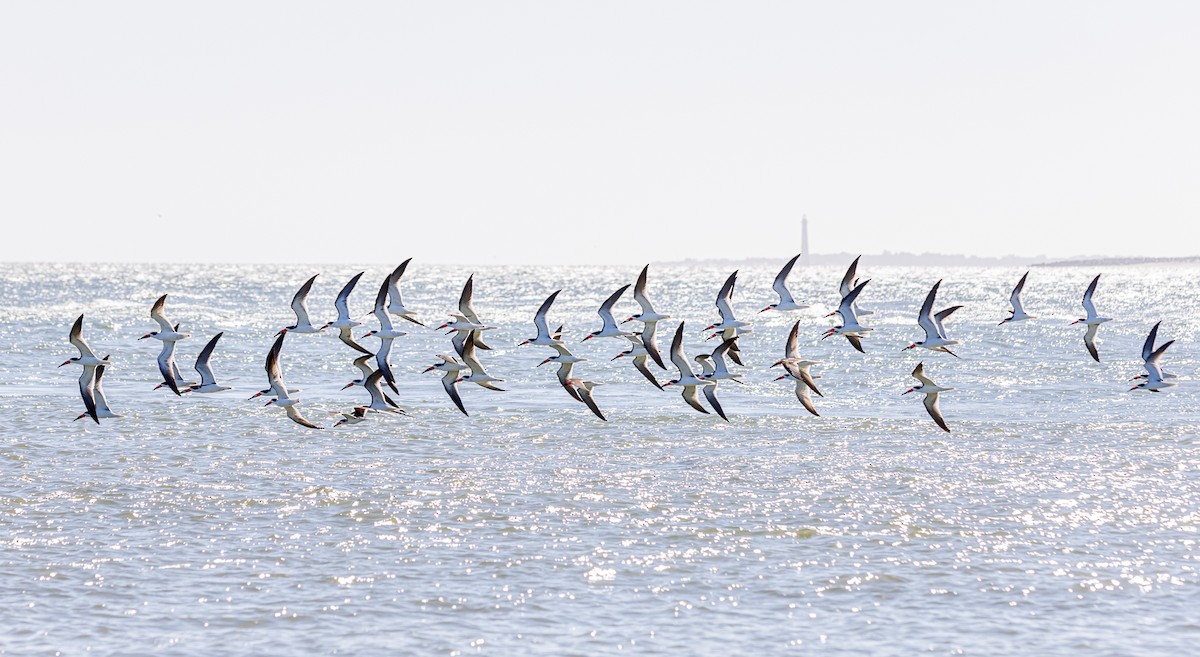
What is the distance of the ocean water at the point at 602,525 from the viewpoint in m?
17.2

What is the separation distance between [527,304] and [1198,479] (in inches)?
4175

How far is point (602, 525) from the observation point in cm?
2284

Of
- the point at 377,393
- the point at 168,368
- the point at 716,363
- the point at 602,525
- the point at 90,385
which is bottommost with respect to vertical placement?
the point at 602,525

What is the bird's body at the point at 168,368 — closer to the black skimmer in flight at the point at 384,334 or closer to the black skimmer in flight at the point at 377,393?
the black skimmer in flight at the point at 384,334

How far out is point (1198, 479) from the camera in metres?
27.1

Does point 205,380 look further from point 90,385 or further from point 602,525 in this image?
point 602,525

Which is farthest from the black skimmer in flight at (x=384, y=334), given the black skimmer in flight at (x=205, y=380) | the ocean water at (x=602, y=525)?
the black skimmer in flight at (x=205, y=380)

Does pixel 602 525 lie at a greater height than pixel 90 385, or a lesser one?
lesser

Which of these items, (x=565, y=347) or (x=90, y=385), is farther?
(x=565, y=347)

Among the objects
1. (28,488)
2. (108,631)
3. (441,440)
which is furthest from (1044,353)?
(108,631)

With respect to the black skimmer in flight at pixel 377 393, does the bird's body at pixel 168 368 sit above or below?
above

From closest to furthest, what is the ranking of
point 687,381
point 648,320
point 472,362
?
point 648,320, point 472,362, point 687,381

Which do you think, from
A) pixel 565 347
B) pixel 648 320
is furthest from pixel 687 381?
pixel 565 347

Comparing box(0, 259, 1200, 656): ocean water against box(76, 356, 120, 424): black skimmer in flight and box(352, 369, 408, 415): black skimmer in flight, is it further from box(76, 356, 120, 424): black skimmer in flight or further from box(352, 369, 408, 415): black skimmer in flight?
box(76, 356, 120, 424): black skimmer in flight
